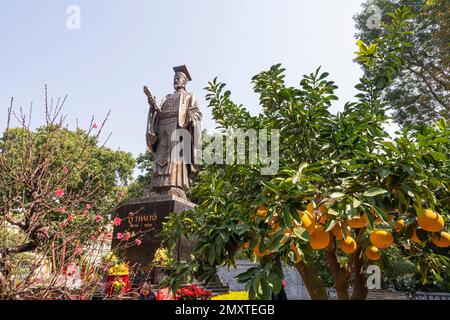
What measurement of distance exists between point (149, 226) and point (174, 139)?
319cm

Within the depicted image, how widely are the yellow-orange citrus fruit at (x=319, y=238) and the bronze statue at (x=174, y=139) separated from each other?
28.0 feet

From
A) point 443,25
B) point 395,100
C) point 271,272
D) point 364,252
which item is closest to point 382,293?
point 395,100

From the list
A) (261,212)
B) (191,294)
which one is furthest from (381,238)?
(191,294)

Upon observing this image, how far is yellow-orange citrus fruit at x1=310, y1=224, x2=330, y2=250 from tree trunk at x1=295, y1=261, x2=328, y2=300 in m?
0.54

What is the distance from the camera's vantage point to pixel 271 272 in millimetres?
1358

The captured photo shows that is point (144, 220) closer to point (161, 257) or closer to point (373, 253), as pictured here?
point (161, 257)

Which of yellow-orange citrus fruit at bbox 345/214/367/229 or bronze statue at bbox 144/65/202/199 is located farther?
bronze statue at bbox 144/65/202/199

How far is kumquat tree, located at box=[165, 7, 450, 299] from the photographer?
1399 millimetres

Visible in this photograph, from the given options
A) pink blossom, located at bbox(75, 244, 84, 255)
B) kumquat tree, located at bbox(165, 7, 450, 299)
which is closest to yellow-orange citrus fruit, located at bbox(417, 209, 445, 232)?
kumquat tree, located at bbox(165, 7, 450, 299)

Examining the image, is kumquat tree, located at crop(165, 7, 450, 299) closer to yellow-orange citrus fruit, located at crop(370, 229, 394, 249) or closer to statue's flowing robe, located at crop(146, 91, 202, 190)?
yellow-orange citrus fruit, located at crop(370, 229, 394, 249)

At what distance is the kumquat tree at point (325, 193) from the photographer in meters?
1.40

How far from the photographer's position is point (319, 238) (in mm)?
1503

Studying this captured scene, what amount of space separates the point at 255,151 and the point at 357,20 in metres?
19.1
